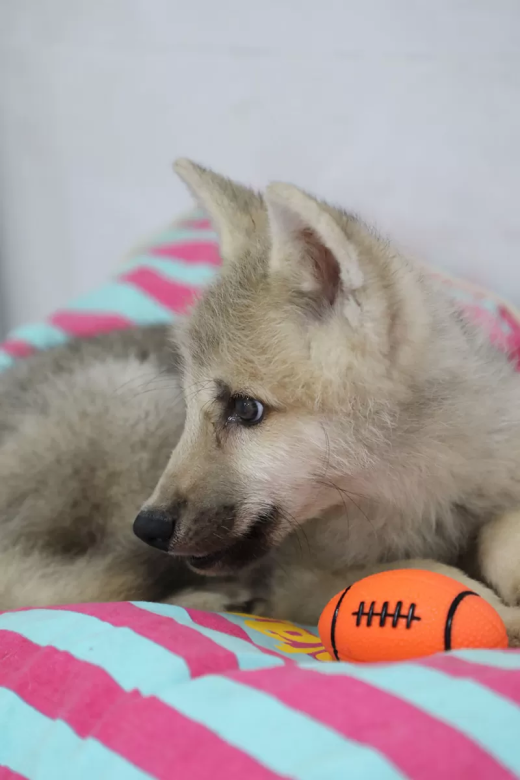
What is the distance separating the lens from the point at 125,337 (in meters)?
2.22

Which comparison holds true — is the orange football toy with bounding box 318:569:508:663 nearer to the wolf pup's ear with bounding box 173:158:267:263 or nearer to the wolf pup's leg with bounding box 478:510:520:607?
the wolf pup's leg with bounding box 478:510:520:607

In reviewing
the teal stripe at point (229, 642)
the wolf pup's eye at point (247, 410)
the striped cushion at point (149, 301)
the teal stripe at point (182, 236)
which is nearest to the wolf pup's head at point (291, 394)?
the wolf pup's eye at point (247, 410)

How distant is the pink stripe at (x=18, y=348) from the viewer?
2.50 meters

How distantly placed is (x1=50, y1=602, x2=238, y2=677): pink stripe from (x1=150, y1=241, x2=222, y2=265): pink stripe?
1.93m

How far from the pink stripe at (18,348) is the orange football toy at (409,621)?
172 cm

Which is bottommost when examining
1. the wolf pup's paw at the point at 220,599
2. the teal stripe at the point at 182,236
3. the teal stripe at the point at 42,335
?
the wolf pup's paw at the point at 220,599

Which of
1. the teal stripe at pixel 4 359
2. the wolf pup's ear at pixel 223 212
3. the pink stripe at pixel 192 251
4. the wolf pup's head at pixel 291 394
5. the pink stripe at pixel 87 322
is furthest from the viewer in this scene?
the pink stripe at pixel 192 251

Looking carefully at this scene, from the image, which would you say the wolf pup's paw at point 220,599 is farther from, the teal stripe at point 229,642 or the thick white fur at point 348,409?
the teal stripe at point 229,642

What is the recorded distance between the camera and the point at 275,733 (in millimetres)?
779

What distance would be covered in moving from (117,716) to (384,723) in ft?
1.16

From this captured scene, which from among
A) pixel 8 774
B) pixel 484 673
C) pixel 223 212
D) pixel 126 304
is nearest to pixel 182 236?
pixel 126 304

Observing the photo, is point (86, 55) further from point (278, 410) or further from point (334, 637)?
point (334, 637)

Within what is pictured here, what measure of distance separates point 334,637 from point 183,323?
30.7 inches

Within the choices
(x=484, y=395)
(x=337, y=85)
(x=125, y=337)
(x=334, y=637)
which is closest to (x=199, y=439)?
(x=334, y=637)
